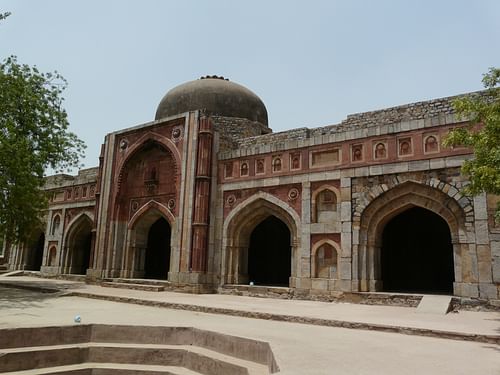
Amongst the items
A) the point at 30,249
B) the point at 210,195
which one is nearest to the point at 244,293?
the point at 210,195

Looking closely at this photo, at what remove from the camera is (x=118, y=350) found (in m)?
6.59

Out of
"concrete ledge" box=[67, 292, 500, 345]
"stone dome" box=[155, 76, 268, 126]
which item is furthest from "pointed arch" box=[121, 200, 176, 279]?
"concrete ledge" box=[67, 292, 500, 345]

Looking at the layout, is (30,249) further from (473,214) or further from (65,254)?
(473,214)

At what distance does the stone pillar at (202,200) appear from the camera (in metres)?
14.1

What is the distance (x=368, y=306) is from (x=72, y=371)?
703cm

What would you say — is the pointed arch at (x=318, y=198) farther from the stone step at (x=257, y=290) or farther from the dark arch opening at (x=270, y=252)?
the dark arch opening at (x=270, y=252)

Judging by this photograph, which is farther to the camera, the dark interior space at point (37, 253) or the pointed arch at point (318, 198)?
the dark interior space at point (37, 253)

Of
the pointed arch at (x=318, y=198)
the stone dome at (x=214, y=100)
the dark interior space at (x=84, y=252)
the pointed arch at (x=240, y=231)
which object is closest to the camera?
the pointed arch at (x=318, y=198)

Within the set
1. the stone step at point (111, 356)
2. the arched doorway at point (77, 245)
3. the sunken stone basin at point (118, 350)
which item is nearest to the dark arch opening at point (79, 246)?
the arched doorway at point (77, 245)

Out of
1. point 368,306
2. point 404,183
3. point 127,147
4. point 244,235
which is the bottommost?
point 368,306

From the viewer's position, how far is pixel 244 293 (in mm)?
13453

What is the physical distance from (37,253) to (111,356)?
801 inches

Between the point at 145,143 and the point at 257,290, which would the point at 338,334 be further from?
the point at 145,143

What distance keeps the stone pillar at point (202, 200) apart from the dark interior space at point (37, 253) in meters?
13.8
